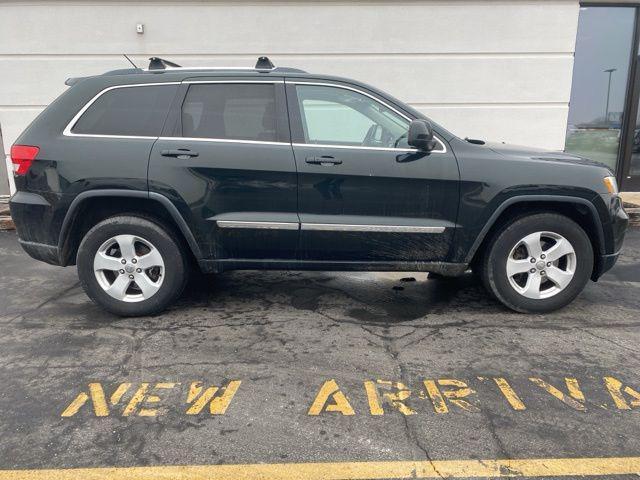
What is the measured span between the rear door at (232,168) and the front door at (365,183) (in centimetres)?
14

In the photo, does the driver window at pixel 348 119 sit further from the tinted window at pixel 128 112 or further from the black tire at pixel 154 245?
the black tire at pixel 154 245

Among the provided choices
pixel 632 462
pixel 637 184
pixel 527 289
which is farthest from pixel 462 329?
pixel 637 184

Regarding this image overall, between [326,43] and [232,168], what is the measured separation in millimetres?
4593

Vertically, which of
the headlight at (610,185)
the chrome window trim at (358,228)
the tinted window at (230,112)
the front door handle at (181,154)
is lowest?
the chrome window trim at (358,228)

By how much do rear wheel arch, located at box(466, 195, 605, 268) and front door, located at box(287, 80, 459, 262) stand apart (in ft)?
1.00

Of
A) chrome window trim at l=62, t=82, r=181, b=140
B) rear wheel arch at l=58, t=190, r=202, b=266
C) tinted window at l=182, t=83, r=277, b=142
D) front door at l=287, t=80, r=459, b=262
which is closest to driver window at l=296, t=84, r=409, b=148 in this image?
front door at l=287, t=80, r=459, b=262

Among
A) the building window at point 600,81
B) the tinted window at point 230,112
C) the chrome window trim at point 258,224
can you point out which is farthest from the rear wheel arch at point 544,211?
the building window at point 600,81

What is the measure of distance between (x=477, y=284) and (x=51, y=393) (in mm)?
3680

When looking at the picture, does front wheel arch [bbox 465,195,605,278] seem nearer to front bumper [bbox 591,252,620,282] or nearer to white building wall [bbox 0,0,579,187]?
front bumper [bbox 591,252,620,282]

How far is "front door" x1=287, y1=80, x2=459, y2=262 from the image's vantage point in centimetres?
370

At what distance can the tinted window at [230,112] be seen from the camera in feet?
12.3

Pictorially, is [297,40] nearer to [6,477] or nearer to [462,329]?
[462,329]

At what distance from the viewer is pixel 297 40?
294 inches

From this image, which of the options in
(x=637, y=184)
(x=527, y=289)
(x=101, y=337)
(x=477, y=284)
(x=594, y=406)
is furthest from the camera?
(x=637, y=184)
